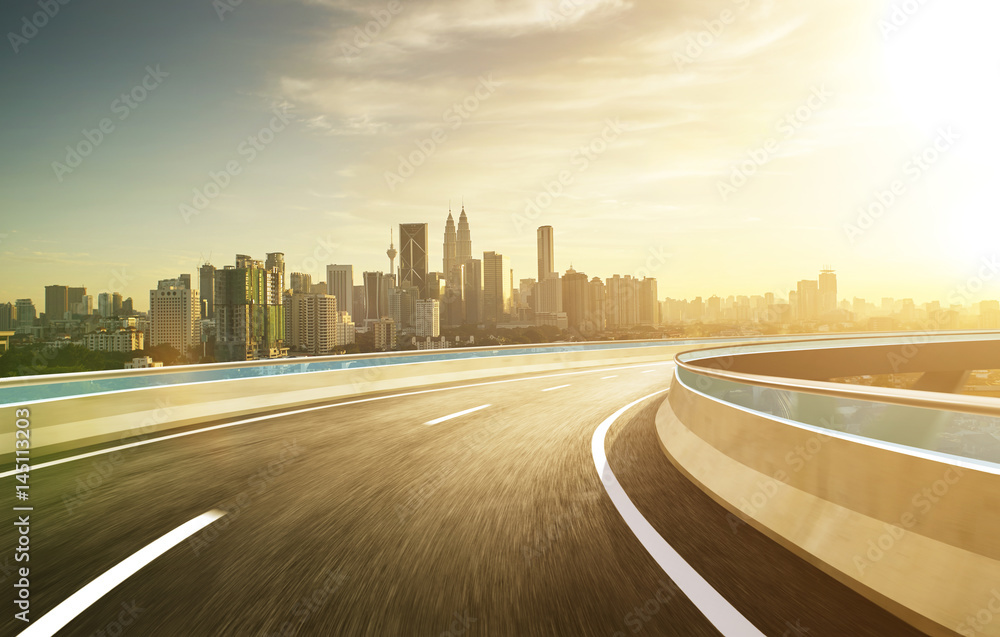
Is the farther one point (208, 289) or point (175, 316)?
point (208, 289)

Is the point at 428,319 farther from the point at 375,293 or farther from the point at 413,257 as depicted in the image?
the point at 375,293

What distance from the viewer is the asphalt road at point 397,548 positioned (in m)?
3.15

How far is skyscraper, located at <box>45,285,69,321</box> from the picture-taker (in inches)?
1583

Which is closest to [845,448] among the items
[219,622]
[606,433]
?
[219,622]

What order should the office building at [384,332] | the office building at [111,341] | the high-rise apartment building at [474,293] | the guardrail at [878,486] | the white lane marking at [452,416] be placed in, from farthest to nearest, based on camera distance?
the high-rise apartment building at [474,293], the office building at [384,332], the office building at [111,341], the white lane marking at [452,416], the guardrail at [878,486]

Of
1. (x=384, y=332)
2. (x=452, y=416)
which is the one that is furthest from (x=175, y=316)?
(x=452, y=416)

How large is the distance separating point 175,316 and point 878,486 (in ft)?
183

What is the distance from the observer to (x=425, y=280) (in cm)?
11656

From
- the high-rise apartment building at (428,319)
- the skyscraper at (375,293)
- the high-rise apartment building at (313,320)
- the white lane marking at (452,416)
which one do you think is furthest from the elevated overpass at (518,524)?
the skyscraper at (375,293)

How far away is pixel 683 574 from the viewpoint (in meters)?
3.79

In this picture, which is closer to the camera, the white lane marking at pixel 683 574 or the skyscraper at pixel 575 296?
the white lane marking at pixel 683 574

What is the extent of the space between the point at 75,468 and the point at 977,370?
46804 mm

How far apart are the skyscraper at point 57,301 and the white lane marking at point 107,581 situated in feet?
137

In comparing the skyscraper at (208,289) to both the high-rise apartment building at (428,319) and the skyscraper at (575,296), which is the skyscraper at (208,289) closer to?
the high-rise apartment building at (428,319)
